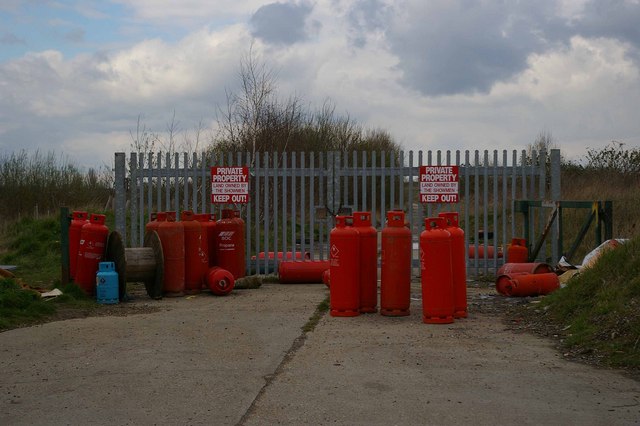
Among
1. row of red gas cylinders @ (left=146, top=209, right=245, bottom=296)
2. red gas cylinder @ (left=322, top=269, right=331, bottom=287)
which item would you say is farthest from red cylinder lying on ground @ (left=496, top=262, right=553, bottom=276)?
row of red gas cylinders @ (left=146, top=209, right=245, bottom=296)

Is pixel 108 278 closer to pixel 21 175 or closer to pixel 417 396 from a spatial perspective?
pixel 417 396

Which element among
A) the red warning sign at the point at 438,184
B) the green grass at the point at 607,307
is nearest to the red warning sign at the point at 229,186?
the red warning sign at the point at 438,184

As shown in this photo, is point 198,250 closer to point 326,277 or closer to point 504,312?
point 326,277

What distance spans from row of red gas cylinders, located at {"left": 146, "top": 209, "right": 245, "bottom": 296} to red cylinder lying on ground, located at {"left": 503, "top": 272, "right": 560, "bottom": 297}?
178 inches

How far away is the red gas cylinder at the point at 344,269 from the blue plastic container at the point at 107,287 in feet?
12.1

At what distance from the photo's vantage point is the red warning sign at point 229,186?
47.7ft

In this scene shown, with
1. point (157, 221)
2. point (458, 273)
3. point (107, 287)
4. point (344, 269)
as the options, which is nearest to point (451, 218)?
point (458, 273)

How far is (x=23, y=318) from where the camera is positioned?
9.88 metres

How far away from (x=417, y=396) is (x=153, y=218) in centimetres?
795

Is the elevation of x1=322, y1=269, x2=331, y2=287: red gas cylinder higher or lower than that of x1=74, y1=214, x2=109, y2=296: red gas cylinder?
lower

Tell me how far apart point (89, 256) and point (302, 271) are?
388cm

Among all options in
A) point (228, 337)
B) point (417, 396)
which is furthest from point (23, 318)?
point (417, 396)

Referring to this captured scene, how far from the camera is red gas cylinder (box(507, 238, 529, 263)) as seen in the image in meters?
13.8

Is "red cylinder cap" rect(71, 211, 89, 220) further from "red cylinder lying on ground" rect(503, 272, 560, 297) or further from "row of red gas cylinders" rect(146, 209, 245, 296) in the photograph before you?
"red cylinder lying on ground" rect(503, 272, 560, 297)
